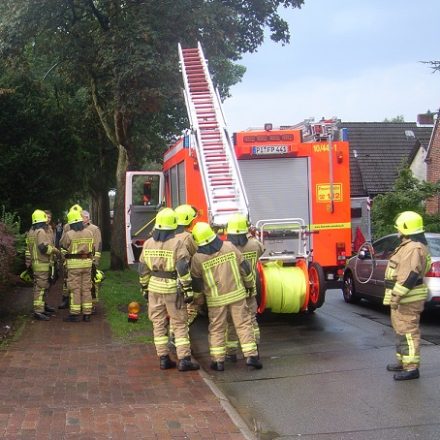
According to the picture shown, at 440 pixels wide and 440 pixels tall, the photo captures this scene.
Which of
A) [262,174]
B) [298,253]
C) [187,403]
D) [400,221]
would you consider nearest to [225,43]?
[262,174]

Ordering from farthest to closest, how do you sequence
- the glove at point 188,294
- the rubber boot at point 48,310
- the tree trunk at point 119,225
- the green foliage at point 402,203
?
the green foliage at point 402,203, the tree trunk at point 119,225, the rubber boot at point 48,310, the glove at point 188,294

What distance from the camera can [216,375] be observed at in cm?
695

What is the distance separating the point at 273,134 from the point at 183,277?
158 inches

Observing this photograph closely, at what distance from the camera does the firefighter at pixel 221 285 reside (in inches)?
270

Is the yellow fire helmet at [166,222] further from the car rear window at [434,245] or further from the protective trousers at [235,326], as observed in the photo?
the car rear window at [434,245]

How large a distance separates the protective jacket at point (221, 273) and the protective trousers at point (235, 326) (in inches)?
3.5

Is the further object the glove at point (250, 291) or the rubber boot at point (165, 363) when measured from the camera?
the glove at point (250, 291)

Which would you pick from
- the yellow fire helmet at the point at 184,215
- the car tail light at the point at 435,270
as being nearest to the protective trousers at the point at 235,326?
the yellow fire helmet at the point at 184,215

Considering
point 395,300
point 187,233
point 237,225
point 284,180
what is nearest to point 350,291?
point 284,180

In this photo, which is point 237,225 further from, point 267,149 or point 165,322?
point 267,149

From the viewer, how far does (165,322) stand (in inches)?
281

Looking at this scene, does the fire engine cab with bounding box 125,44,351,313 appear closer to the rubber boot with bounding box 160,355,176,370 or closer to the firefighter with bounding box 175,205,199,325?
the firefighter with bounding box 175,205,199,325

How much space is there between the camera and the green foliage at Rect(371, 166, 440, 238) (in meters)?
17.5

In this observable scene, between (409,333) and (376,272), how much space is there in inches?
177
